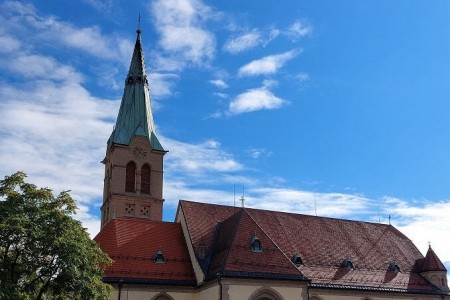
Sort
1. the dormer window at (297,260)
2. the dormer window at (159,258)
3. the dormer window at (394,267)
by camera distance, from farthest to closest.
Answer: the dormer window at (394,267) < the dormer window at (297,260) < the dormer window at (159,258)

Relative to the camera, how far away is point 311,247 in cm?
3900

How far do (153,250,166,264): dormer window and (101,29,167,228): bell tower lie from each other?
8.98 metres

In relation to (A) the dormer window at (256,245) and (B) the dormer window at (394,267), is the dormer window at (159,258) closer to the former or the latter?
(A) the dormer window at (256,245)

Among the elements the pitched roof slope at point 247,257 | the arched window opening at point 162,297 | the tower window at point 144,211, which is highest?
the tower window at point 144,211

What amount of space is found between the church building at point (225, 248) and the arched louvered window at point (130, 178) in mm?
83

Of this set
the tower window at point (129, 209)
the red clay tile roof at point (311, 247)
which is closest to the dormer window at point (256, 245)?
the red clay tile roof at point (311, 247)

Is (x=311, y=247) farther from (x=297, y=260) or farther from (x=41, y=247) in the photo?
(x=41, y=247)

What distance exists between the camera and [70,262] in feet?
81.6

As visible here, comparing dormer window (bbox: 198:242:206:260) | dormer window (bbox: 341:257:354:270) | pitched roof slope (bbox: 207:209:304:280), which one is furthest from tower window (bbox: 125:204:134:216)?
dormer window (bbox: 341:257:354:270)

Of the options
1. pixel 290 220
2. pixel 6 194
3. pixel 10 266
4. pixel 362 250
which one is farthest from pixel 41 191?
pixel 362 250

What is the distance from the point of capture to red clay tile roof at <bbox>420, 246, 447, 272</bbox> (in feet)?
136

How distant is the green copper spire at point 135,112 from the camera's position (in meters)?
47.5

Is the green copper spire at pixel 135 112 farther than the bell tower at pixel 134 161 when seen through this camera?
Yes

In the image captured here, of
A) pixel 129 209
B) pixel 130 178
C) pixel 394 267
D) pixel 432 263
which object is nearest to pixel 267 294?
pixel 394 267
